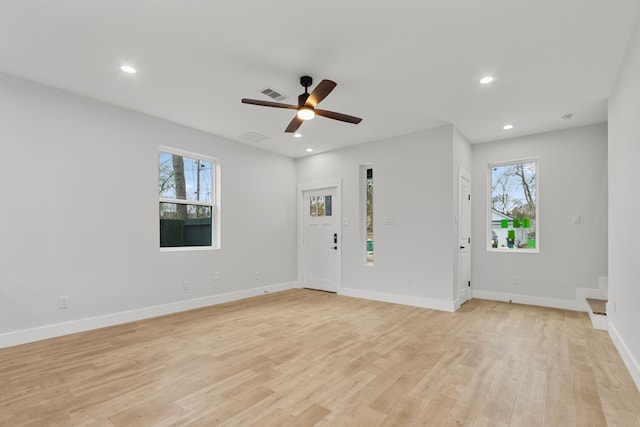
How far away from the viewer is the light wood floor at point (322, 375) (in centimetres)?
204

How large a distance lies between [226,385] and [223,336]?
1157mm

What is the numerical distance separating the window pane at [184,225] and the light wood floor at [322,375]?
3.75 ft

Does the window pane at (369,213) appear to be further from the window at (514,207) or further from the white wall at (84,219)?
the white wall at (84,219)

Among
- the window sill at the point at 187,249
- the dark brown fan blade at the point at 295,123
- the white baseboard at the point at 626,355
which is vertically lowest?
the white baseboard at the point at 626,355

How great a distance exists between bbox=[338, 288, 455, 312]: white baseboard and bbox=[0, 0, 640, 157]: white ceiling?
2.64 m

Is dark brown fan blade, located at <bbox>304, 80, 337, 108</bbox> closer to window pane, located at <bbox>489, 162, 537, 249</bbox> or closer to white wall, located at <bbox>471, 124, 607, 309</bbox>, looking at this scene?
white wall, located at <bbox>471, 124, 607, 309</bbox>

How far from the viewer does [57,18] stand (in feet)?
7.85

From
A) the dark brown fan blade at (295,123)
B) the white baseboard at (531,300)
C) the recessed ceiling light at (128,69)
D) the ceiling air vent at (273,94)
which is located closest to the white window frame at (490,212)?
the white baseboard at (531,300)

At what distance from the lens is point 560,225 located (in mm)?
4867

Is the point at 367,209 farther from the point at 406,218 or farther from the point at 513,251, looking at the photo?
the point at 513,251

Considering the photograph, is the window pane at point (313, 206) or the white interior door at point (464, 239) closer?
the white interior door at point (464, 239)

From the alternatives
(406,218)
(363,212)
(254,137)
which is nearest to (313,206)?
(363,212)

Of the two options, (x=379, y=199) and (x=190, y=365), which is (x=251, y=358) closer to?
(x=190, y=365)

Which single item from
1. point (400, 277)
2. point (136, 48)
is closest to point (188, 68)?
point (136, 48)
